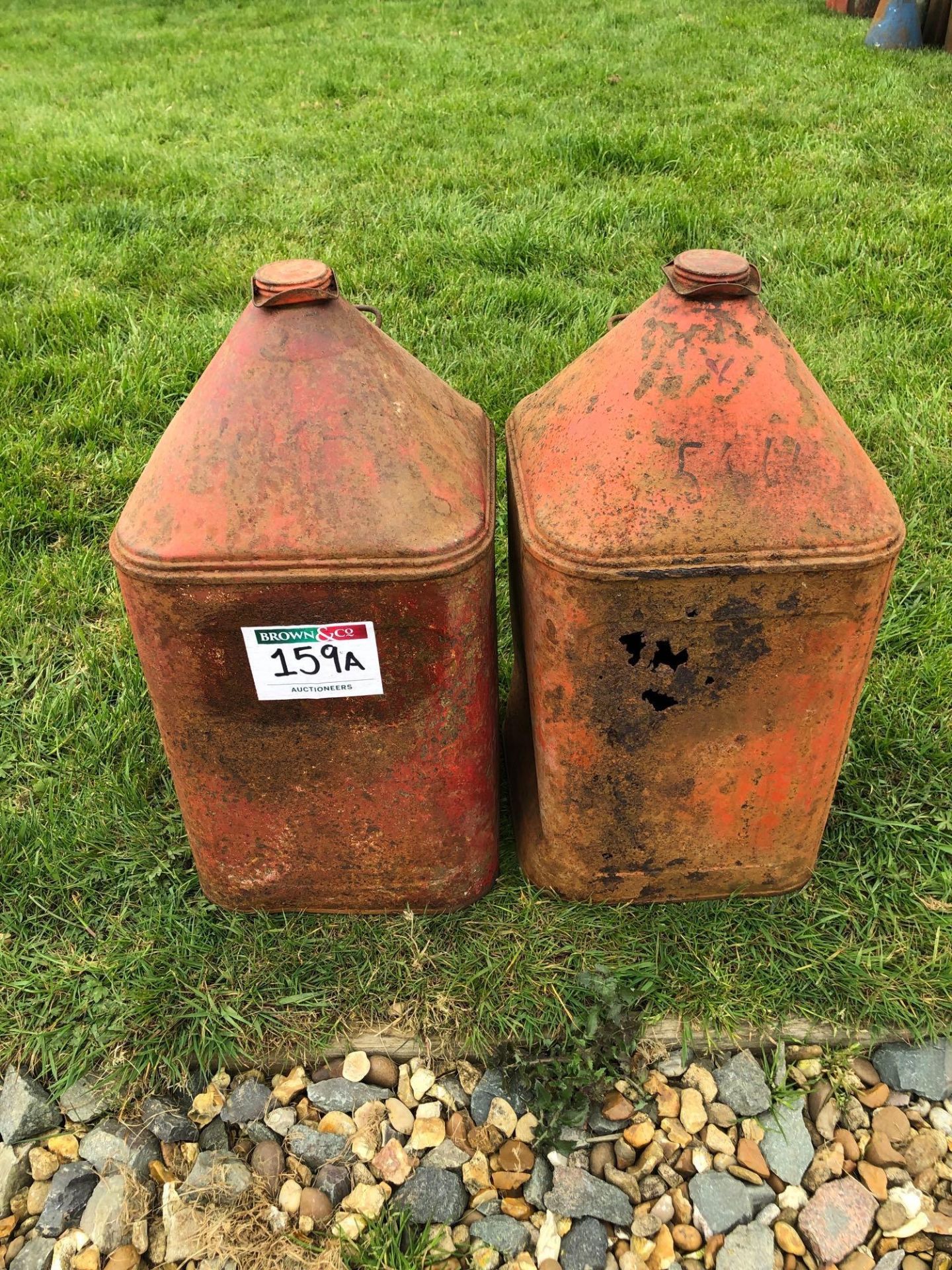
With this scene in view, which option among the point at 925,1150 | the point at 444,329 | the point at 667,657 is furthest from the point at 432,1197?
the point at 444,329

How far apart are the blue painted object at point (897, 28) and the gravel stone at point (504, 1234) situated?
25.8 ft

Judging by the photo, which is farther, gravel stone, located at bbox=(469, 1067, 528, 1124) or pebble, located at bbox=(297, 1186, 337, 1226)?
gravel stone, located at bbox=(469, 1067, 528, 1124)

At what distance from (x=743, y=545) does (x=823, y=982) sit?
1047 millimetres

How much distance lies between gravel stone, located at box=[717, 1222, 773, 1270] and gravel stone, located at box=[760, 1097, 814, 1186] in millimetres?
115

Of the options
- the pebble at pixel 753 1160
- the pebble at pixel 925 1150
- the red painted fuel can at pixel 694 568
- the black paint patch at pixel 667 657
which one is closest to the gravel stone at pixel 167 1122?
the red painted fuel can at pixel 694 568

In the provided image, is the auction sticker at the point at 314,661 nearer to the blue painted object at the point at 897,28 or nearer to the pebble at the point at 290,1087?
the pebble at the point at 290,1087

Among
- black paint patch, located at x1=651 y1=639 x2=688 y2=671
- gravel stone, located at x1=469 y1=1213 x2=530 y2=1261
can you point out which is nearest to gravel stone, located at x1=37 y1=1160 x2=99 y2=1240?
gravel stone, located at x1=469 y1=1213 x2=530 y2=1261

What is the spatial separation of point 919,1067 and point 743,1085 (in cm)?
36

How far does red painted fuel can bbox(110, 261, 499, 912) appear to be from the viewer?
1.58 metres

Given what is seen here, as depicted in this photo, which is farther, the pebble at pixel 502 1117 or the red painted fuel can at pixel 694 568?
the pebble at pixel 502 1117

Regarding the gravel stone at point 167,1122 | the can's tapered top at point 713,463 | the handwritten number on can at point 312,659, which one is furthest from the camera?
the gravel stone at point 167,1122

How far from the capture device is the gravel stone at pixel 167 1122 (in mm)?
1890

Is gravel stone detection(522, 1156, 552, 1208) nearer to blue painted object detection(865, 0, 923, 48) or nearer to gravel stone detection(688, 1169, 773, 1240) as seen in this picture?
gravel stone detection(688, 1169, 773, 1240)

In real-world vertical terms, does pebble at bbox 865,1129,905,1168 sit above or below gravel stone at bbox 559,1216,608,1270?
below
